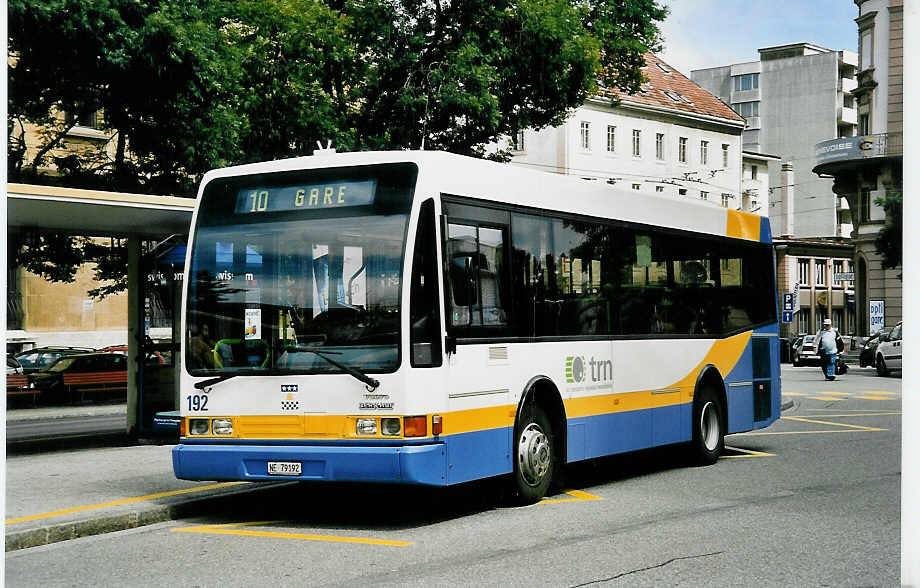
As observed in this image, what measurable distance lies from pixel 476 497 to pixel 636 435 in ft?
6.62

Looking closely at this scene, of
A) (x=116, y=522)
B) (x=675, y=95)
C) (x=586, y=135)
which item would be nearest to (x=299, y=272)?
(x=116, y=522)

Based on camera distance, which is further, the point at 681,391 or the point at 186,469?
→ the point at 681,391

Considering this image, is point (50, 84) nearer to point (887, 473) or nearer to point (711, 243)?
point (711, 243)

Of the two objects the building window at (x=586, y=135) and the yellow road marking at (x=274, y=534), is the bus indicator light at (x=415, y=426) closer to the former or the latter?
the yellow road marking at (x=274, y=534)

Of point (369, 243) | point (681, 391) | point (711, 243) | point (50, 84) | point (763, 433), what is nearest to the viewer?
point (369, 243)

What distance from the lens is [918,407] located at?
496 centimetres

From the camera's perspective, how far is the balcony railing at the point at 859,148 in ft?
202

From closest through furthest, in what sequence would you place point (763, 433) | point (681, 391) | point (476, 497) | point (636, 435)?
point (476, 497)
point (636, 435)
point (681, 391)
point (763, 433)

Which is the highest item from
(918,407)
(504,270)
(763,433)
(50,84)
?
(50,84)

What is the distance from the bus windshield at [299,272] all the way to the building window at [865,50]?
183 feet

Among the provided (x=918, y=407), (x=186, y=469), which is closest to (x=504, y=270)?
(x=186, y=469)

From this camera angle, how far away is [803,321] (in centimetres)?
9056

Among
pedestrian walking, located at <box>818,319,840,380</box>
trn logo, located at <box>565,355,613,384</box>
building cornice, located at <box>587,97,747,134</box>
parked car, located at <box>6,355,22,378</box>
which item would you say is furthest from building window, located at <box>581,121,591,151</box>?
trn logo, located at <box>565,355,613,384</box>

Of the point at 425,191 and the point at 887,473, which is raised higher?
the point at 425,191
